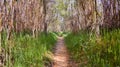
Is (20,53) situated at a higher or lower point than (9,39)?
lower

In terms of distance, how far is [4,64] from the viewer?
260 inches

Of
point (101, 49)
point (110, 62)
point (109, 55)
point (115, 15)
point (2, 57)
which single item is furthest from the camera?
point (115, 15)

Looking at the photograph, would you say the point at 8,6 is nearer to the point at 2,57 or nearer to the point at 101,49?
the point at 2,57

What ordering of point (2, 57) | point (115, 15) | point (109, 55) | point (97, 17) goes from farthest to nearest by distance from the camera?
1. point (97, 17)
2. point (115, 15)
3. point (109, 55)
4. point (2, 57)

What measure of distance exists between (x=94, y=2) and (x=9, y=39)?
A: 23.0 ft

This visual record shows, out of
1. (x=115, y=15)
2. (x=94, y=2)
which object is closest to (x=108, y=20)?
(x=115, y=15)

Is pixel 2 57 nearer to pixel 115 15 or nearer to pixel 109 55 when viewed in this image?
pixel 109 55

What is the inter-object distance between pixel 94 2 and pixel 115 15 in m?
1.86

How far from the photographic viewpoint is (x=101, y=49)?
8.63m

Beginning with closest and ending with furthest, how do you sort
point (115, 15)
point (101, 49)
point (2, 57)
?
point (2, 57)
point (101, 49)
point (115, 15)

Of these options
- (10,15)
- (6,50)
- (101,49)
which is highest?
(10,15)

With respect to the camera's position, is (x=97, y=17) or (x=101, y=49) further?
(x=97, y=17)

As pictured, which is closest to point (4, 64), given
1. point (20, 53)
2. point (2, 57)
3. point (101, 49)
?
point (2, 57)

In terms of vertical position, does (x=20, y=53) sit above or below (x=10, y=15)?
below
